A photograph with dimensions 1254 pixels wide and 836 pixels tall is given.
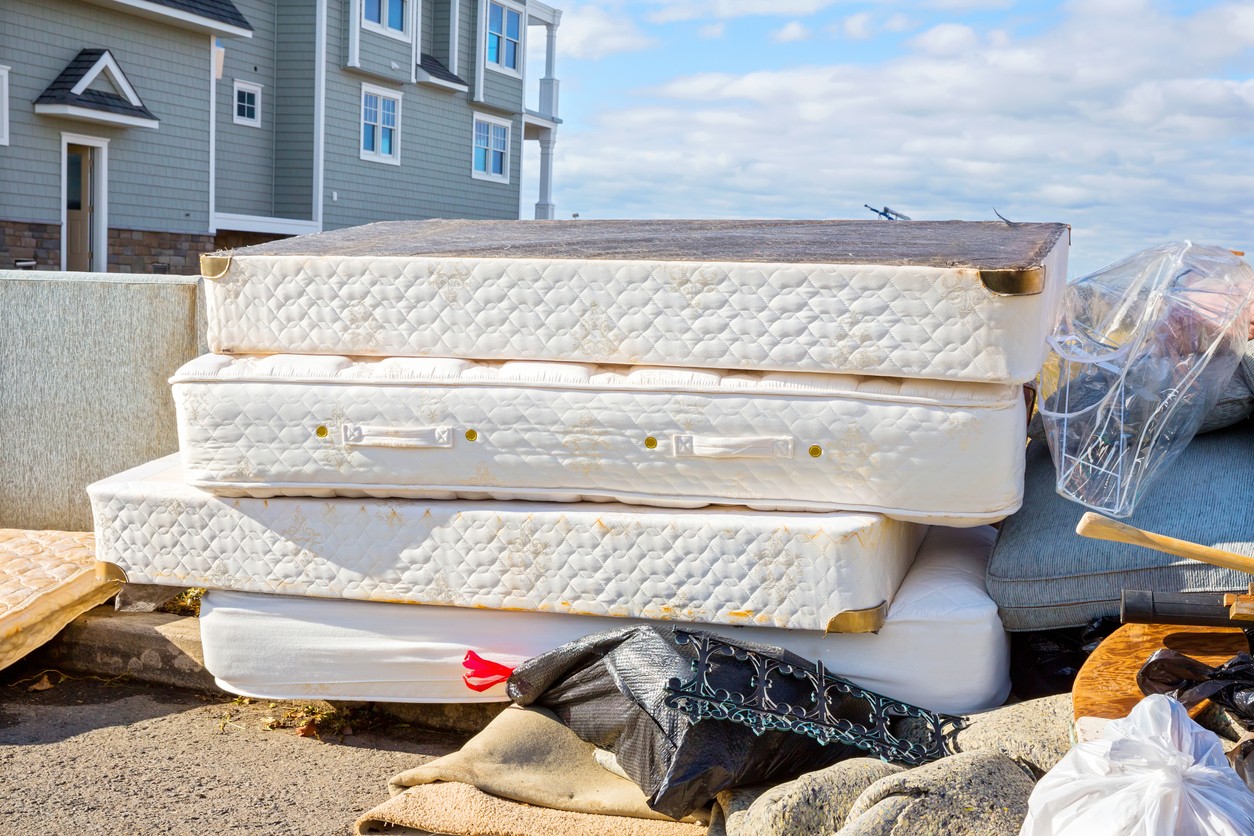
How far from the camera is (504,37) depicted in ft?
78.5

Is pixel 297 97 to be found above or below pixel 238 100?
above

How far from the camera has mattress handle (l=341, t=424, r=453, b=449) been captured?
2615 millimetres

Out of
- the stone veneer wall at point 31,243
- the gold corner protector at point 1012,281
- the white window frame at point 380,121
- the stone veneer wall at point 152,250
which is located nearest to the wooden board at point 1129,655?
the gold corner protector at point 1012,281

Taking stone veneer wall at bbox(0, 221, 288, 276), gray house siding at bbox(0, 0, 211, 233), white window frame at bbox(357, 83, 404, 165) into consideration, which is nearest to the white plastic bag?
stone veneer wall at bbox(0, 221, 288, 276)

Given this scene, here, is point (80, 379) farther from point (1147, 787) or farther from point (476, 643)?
point (1147, 787)

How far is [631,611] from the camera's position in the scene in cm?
260

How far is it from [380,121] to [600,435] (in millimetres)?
19444

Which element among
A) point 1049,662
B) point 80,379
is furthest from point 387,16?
point 1049,662

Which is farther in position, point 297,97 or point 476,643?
point 297,97

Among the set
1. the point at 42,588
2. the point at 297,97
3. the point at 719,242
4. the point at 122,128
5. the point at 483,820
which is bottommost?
the point at 483,820

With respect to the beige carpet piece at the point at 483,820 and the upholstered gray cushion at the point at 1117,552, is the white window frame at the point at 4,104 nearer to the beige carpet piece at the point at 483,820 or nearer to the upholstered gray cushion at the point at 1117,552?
the beige carpet piece at the point at 483,820

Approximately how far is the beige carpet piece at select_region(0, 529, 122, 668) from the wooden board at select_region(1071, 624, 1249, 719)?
8.00 feet

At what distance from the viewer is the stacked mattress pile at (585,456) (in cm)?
243

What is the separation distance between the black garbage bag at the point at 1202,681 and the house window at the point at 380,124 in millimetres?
19433
